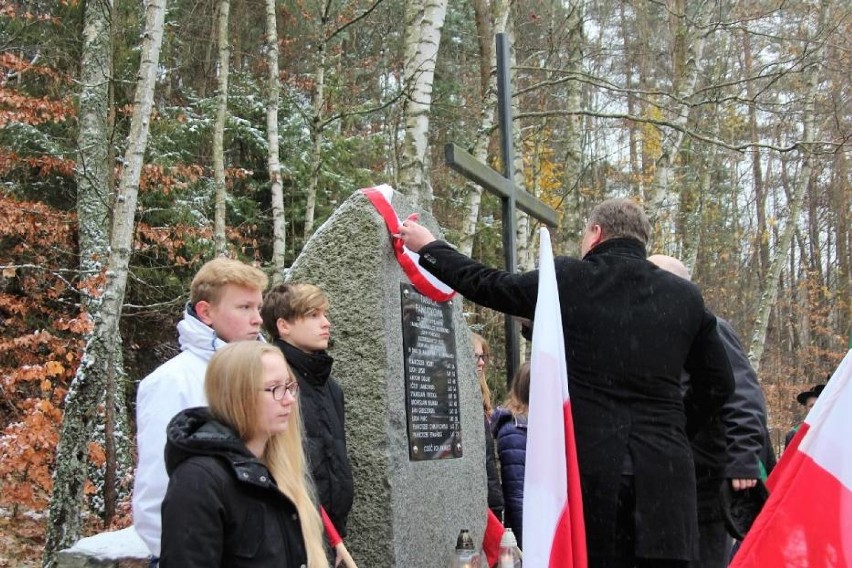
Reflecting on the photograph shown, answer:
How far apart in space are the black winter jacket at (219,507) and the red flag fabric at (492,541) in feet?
8.79

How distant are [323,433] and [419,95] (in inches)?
149

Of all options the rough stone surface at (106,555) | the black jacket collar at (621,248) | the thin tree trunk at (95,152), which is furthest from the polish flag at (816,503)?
the thin tree trunk at (95,152)

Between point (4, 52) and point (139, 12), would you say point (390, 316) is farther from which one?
point (139, 12)

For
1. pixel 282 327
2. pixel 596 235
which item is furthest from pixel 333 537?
pixel 596 235

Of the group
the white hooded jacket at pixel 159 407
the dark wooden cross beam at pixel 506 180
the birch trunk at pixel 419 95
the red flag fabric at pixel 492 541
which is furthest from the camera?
the birch trunk at pixel 419 95

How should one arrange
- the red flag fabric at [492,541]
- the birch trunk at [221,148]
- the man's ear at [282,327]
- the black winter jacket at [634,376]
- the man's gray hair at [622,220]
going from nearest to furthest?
the black winter jacket at [634,376] < the man's gray hair at [622,220] < the man's ear at [282,327] < the red flag fabric at [492,541] < the birch trunk at [221,148]

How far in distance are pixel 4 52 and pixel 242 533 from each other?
11724 mm

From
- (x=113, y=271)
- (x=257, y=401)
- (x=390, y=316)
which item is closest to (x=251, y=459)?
(x=257, y=401)

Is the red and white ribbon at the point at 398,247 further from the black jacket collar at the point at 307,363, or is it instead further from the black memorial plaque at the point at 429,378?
the black jacket collar at the point at 307,363

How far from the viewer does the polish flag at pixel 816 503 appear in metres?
3.00

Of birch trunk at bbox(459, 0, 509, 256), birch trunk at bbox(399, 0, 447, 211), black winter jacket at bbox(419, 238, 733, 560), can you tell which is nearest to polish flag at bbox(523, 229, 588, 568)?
black winter jacket at bbox(419, 238, 733, 560)

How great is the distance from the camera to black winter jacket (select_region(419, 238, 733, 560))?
10.2 feet

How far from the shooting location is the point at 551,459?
3.08m

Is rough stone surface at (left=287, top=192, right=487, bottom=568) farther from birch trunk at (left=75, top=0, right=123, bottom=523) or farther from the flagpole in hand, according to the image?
birch trunk at (left=75, top=0, right=123, bottom=523)
